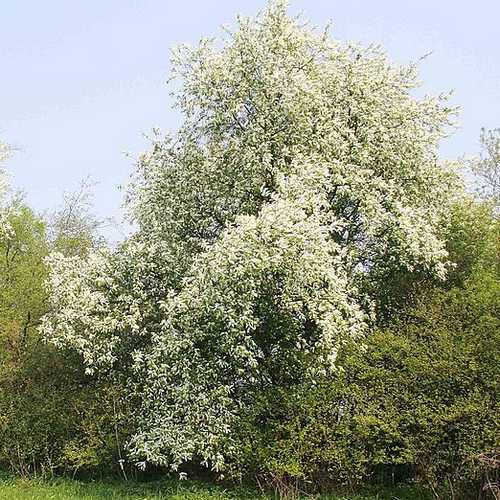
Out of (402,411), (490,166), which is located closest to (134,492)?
(402,411)

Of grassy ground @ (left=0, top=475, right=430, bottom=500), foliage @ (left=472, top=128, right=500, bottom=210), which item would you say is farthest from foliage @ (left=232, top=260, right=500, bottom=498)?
foliage @ (left=472, top=128, right=500, bottom=210)

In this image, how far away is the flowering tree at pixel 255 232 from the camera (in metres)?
14.7

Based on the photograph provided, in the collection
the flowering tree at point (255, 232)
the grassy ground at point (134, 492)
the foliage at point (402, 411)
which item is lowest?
the grassy ground at point (134, 492)

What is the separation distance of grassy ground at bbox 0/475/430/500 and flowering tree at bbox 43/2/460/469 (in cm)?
71

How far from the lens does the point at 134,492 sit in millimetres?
15125

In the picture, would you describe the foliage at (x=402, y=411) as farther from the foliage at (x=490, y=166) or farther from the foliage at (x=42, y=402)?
the foliage at (x=490, y=166)

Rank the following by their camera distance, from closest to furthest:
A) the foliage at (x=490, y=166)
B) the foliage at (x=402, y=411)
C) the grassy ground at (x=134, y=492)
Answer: the foliage at (x=402, y=411), the grassy ground at (x=134, y=492), the foliage at (x=490, y=166)

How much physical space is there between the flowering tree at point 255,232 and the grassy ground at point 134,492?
2.34ft

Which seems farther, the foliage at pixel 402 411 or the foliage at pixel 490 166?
the foliage at pixel 490 166

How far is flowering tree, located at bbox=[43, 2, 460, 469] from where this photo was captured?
48.2ft

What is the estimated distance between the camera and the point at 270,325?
1560 cm

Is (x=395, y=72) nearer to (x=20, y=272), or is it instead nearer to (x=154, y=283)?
(x=154, y=283)

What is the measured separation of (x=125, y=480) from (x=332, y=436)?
17.1 ft

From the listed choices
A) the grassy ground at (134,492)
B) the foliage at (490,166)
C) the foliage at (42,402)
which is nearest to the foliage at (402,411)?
the grassy ground at (134,492)
